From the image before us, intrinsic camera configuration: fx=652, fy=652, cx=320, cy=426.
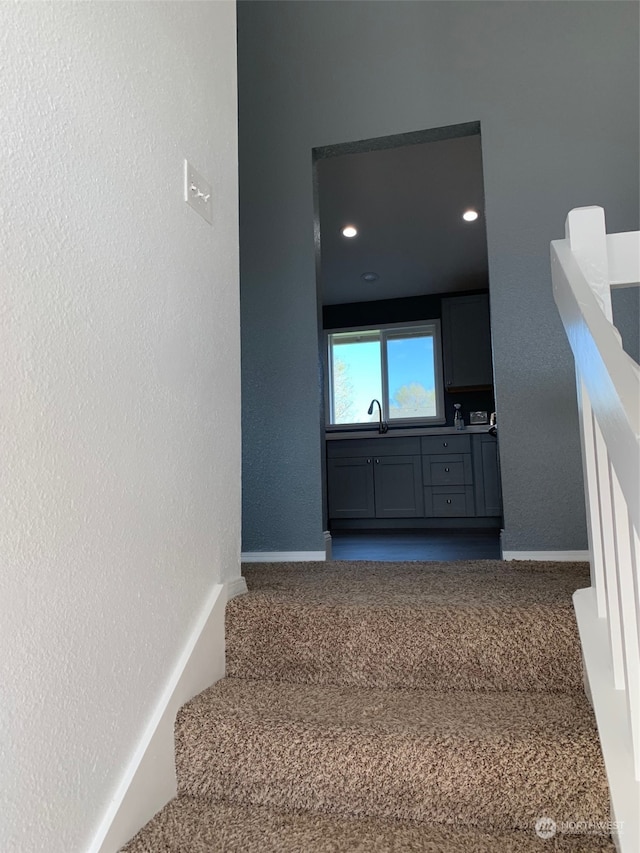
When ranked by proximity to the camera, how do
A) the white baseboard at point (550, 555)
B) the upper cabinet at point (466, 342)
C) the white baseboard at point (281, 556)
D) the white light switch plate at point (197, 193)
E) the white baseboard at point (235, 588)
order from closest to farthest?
1. the white light switch plate at point (197, 193)
2. the white baseboard at point (235, 588)
3. the white baseboard at point (550, 555)
4. the white baseboard at point (281, 556)
5. the upper cabinet at point (466, 342)

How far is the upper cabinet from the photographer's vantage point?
21.1 feet

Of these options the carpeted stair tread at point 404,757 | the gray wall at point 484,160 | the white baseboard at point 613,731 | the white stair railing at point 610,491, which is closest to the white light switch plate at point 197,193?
the white stair railing at point 610,491

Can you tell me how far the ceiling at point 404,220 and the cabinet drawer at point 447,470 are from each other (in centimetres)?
180

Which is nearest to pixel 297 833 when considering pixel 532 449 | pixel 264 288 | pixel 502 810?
pixel 502 810

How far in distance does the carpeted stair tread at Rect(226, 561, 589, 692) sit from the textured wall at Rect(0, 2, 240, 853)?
0.68 ft

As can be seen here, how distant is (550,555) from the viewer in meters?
2.54

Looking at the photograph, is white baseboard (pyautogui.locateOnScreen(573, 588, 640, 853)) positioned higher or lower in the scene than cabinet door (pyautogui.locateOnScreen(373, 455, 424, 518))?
lower

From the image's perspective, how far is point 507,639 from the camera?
1.40 meters

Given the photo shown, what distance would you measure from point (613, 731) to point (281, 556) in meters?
1.93

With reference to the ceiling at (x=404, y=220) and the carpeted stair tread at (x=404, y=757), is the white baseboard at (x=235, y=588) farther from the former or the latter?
the ceiling at (x=404, y=220)

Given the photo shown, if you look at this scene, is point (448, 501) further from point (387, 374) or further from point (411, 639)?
point (411, 639)

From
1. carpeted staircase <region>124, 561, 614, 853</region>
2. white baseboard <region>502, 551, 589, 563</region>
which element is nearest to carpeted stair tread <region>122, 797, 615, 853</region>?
carpeted staircase <region>124, 561, 614, 853</region>

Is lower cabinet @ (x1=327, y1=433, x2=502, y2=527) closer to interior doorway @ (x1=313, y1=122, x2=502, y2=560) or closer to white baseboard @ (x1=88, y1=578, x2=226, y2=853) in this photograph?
interior doorway @ (x1=313, y1=122, x2=502, y2=560)

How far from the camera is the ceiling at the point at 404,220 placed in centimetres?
439
